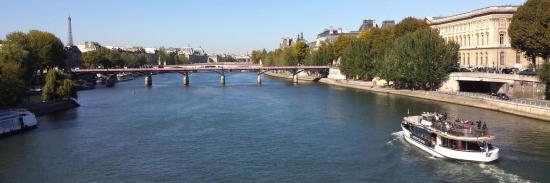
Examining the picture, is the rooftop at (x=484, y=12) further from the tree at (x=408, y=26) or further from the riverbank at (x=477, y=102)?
the riverbank at (x=477, y=102)

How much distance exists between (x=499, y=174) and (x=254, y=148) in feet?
40.3

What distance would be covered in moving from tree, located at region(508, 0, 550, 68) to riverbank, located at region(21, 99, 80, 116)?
124 feet

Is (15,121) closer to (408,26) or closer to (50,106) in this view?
(50,106)

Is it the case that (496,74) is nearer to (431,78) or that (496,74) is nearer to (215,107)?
(431,78)

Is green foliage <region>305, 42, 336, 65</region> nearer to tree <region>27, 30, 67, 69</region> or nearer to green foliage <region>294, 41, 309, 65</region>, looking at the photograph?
green foliage <region>294, 41, 309, 65</region>

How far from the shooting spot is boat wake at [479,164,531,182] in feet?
80.0

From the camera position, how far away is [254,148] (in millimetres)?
32312

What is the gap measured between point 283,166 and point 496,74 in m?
33.0

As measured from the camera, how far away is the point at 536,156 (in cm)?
2862

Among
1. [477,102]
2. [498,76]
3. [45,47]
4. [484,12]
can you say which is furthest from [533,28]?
[45,47]

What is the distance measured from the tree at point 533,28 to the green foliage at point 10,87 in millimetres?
37927

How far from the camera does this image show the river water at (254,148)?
26.3m

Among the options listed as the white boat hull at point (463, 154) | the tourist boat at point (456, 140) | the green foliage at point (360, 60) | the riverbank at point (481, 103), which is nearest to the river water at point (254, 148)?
the white boat hull at point (463, 154)

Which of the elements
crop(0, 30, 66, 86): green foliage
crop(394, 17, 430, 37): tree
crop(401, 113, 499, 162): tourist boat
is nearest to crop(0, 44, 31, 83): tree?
crop(0, 30, 66, 86): green foliage
